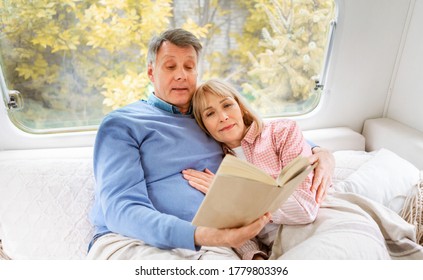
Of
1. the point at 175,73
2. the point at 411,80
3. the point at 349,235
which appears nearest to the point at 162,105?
the point at 175,73

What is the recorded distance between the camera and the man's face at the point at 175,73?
122 centimetres

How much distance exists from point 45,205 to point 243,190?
1017 mm

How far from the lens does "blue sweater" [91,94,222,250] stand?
0.95 m

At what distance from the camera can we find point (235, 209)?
30.4 inches

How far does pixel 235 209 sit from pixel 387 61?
1.60 m

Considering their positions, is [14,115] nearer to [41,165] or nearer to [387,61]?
[41,165]

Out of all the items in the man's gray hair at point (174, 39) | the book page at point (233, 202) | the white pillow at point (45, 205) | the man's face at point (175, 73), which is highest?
the man's gray hair at point (174, 39)

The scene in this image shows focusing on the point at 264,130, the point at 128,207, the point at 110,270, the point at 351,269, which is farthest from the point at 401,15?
the point at 110,270

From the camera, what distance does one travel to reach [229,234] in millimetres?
867

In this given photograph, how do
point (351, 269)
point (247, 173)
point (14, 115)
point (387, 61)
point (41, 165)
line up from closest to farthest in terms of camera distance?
point (247, 173) → point (351, 269) → point (41, 165) → point (14, 115) → point (387, 61)

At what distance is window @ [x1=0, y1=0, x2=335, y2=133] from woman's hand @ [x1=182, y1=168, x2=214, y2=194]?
0.72 m

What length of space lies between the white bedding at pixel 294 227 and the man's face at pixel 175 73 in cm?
55

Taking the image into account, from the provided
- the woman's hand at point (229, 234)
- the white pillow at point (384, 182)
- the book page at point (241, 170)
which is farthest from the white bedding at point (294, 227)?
the book page at point (241, 170)

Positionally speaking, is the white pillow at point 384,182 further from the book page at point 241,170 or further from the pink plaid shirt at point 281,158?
the book page at point 241,170
